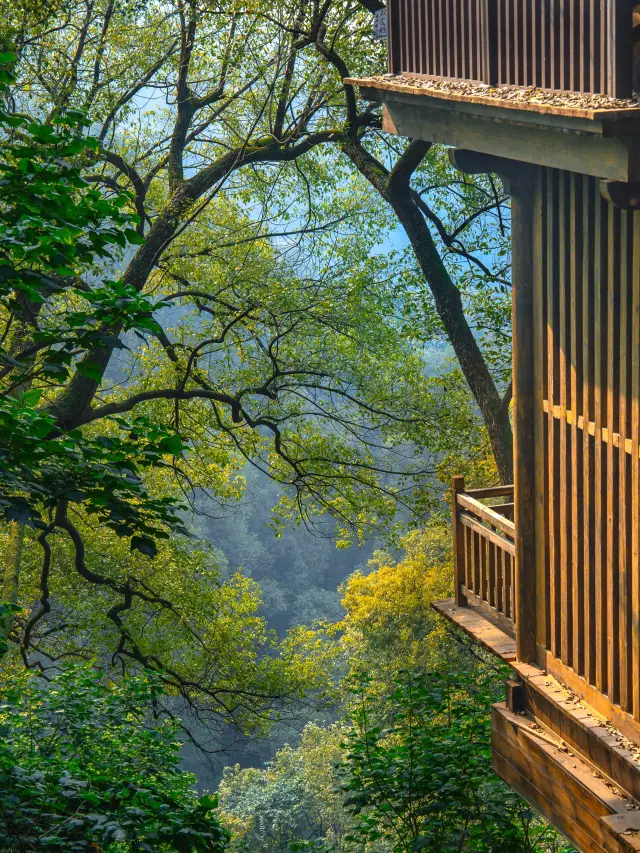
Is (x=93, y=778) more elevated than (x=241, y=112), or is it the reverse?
(x=241, y=112)

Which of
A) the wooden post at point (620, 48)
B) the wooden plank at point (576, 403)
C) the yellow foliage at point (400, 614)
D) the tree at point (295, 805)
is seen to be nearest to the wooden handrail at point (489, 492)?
the wooden plank at point (576, 403)

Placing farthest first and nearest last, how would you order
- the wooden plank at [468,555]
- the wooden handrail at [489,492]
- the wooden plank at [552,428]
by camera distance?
the wooden handrail at [489,492] → the wooden plank at [468,555] → the wooden plank at [552,428]

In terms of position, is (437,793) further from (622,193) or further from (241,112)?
(241,112)

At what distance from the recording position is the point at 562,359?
4504 millimetres

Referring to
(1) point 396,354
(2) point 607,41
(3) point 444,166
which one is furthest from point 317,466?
(2) point 607,41

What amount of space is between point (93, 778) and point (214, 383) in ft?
26.8

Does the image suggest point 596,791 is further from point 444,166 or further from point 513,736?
point 444,166

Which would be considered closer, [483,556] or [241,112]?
[483,556]

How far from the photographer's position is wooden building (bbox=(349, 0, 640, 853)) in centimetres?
359

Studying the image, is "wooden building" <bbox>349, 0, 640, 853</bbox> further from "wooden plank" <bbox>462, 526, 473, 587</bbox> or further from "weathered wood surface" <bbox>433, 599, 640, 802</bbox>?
"wooden plank" <bbox>462, 526, 473, 587</bbox>

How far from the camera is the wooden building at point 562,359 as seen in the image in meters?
3.59

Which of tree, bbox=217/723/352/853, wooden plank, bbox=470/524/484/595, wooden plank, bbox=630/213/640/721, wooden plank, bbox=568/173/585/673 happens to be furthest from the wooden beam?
tree, bbox=217/723/352/853

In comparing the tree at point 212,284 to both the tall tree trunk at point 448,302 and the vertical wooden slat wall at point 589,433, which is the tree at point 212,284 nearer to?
the tall tree trunk at point 448,302

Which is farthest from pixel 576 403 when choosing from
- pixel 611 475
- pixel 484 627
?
pixel 484 627
